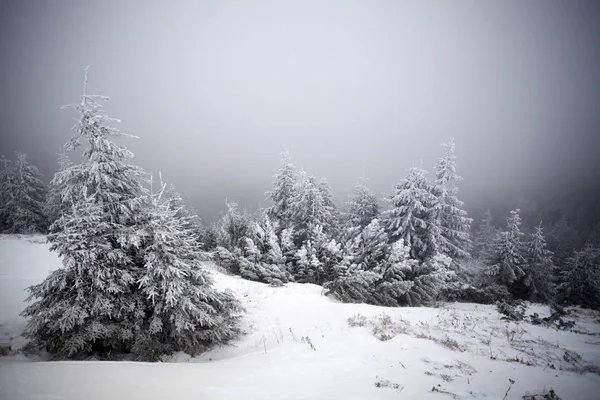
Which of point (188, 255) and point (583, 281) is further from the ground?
point (188, 255)

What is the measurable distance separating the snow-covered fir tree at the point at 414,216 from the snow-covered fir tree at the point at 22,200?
106 feet

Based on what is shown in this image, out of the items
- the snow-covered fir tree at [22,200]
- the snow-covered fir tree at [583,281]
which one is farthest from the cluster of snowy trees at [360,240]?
the snow-covered fir tree at [22,200]

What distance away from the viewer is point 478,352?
20.1ft

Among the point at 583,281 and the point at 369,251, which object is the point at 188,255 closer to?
the point at 369,251

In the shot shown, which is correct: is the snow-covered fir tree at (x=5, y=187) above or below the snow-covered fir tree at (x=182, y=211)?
above

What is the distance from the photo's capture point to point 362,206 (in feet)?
79.4

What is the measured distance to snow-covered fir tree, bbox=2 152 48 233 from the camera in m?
23.8

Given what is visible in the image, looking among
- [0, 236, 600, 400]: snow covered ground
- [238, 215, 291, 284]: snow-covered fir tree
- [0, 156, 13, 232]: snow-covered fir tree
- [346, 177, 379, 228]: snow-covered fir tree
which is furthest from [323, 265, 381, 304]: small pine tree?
[0, 156, 13, 232]: snow-covered fir tree

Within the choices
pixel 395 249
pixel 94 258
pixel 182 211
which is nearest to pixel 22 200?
pixel 182 211

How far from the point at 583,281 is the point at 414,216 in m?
13.8

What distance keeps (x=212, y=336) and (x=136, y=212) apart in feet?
12.4

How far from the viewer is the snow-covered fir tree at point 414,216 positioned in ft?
61.1

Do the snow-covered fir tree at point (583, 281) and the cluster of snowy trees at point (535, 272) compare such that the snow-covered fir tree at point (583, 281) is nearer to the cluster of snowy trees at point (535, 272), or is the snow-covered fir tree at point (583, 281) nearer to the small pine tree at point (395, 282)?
the cluster of snowy trees at point (535, 272)

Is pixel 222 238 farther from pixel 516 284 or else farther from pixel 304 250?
pixel 516 284
